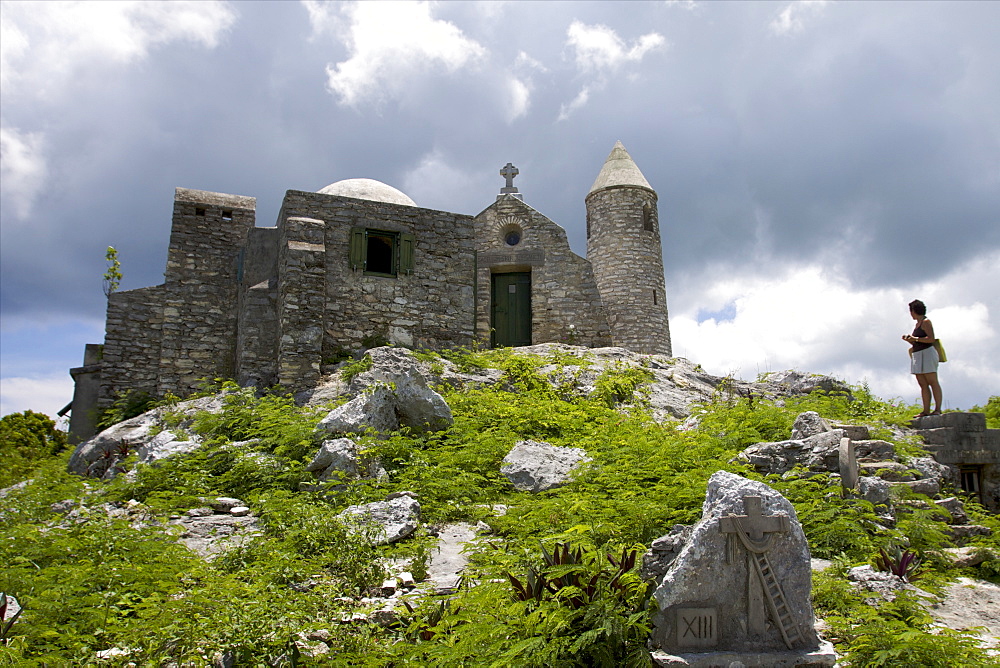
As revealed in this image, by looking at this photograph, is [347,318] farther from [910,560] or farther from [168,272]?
[910,560]

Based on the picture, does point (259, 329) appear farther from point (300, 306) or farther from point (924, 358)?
point (924, 358)

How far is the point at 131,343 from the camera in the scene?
1466 centimetres

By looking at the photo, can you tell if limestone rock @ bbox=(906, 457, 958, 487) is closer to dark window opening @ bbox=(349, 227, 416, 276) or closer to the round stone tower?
dark window opening @ bbox=(349, 227, 416, 276)

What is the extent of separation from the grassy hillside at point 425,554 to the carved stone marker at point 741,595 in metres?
0.30

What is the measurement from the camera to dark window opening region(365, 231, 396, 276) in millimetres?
14758

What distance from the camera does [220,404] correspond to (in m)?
11.9

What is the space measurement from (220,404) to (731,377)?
35.3 ft

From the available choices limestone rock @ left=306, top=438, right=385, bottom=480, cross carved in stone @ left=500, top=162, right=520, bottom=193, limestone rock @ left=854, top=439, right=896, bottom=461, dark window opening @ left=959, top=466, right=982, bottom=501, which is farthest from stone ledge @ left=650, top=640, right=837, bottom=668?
cross carved in stone @ left=500, top=162, right=520, bottom=193

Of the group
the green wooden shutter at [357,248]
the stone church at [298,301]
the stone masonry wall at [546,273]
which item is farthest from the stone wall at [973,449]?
the green wooden shutter at [357,248]

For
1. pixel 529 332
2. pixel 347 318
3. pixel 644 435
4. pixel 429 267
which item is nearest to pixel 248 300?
pixel 347 318

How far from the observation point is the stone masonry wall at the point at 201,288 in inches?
582

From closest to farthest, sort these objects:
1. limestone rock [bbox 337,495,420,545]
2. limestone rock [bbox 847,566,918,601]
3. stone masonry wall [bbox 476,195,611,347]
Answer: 1. limestone rock [bbox 847,566,918,601]
2. limestone rock [bbox 337,495,420,545]
3. stone masonry wall [bbox 476,195,611,347]

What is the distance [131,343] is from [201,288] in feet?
6.28

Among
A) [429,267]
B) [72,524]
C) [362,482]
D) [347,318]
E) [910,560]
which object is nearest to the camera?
[910,560]
